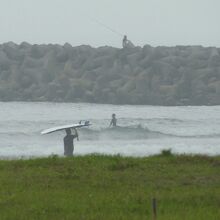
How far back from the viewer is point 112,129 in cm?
2772

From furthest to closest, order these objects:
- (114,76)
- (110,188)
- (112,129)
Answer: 1. (114,76)
2. (112,129)
3. (110,188)

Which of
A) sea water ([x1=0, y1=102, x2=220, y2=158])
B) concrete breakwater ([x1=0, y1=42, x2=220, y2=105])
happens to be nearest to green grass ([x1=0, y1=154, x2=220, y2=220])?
sea water ([x1=0, y1=102, x2=220, y2=158])

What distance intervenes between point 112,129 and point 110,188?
20094mm

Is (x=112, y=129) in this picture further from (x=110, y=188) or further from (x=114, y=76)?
(x=110, y=188)

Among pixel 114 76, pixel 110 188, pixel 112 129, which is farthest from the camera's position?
pixel 114 76

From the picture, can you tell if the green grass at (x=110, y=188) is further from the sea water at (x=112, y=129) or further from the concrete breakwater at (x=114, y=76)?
the concrete breakwater at (x=114, y=76)

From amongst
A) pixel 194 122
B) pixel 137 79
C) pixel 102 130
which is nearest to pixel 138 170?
pixel 102 130

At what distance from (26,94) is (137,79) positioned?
606 centimetres

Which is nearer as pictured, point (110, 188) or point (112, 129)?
point (110, 188)

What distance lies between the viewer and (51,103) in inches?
1699

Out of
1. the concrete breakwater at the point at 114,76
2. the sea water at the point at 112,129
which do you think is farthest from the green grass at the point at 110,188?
the concrete breakwater at the point at 114,76

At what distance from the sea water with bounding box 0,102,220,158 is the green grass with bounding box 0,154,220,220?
7.23m

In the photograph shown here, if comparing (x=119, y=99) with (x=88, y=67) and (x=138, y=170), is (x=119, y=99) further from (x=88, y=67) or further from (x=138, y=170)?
(x=138, y=170)

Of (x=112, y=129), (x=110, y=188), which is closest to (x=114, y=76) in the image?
(x=112, y=129)
